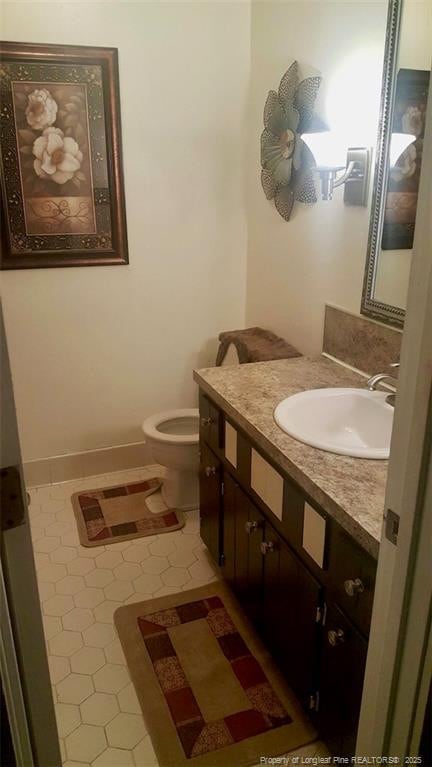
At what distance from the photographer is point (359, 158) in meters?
1.84

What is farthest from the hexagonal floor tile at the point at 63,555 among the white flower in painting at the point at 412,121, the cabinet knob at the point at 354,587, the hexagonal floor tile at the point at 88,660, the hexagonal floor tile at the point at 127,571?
the white flower in painting at the point at 412,121

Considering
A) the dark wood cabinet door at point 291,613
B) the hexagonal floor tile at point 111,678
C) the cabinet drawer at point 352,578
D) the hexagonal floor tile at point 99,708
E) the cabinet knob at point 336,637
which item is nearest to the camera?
the cabinet drawer at point 352,578

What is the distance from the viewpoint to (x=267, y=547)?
1.60 m

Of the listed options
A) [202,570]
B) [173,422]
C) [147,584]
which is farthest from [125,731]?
[173,422]

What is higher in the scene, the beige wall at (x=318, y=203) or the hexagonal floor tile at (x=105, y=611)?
the beige wall at (x=318, y=203)

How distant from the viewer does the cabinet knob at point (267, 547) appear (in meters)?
1.58

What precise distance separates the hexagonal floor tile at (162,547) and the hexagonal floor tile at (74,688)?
65cm

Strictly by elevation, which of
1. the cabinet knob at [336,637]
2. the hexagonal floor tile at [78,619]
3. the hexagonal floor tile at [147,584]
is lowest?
the hexagonal floor tile at [78,619]

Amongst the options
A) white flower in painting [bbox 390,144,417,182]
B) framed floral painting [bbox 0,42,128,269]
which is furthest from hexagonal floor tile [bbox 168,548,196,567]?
white flower in painting [bbox 390,144,417,182]

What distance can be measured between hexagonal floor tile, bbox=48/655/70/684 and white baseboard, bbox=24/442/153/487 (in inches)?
45.8

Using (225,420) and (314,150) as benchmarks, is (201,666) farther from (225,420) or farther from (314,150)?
(314,150)

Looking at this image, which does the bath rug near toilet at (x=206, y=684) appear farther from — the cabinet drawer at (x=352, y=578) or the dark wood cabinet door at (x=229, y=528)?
the cabinet drawer at (x=352, y=578)

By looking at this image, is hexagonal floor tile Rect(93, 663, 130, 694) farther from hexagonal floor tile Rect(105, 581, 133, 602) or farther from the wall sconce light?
the wall sconce light

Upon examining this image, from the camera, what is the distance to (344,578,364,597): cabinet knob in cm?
117
